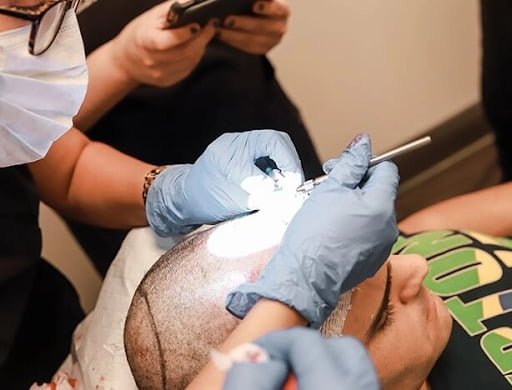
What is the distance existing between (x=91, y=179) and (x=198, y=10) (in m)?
0.35

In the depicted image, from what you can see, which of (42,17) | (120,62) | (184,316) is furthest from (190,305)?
(120,62)

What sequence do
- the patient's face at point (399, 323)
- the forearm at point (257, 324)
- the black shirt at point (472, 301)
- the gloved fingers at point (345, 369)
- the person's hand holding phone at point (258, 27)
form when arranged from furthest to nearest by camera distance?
the person's hand holding phone at point (258, 27), the black shirt at point (472, 301), the patient's face at point (399, 323), the forearm at point (257, 324), the gloved fingers at point (345, 369)

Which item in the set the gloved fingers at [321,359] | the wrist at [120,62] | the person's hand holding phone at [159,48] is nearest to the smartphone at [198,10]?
the person's hand holding phone at [159,48]

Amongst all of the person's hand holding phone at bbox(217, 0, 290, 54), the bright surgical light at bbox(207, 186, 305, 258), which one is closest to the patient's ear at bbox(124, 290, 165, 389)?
the bright surgical light at bbox(207, 186, 305, 258)

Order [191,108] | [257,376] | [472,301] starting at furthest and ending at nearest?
[191,108] → [472,301] → [257,376]

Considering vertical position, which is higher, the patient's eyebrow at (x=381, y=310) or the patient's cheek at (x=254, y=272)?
the patient's cheek at (x=254, y=272)

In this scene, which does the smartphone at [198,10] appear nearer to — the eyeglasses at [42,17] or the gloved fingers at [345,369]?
the eyeglasses at [42,17]

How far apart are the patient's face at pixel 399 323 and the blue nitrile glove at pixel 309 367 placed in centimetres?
31

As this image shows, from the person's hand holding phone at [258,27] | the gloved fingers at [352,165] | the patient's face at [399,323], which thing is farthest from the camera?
the person's hand holding phone at [258,27]

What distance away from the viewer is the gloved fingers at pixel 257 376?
0.68 meters

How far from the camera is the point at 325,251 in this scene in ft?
2.86

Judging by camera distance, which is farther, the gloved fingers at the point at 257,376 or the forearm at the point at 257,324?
the forearm at the point at 257,324

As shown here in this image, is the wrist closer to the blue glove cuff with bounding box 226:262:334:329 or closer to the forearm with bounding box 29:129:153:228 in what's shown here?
the forearm with bounding box 29:129:153:228

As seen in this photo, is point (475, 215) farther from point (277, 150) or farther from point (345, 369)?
point (345, 369)
